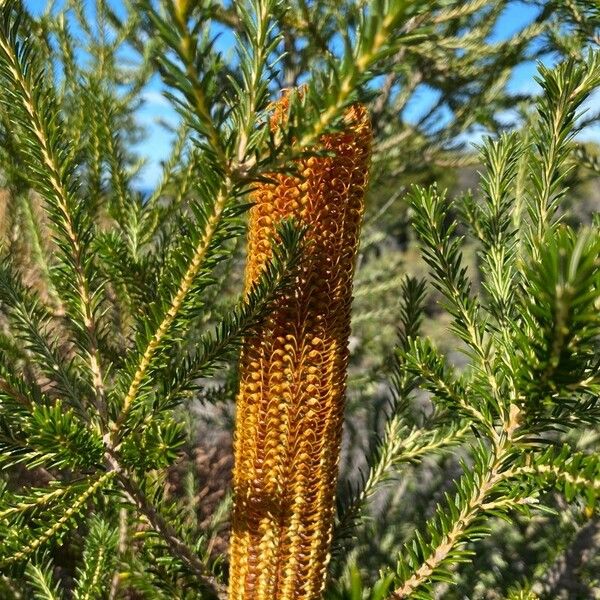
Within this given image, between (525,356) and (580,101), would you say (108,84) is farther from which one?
(525,356)

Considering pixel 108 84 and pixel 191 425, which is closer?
pixel 108 84

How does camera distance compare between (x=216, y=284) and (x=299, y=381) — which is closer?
(x=299, y=381)

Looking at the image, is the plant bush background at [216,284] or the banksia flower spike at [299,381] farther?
the banksia flower spike at [299,381]

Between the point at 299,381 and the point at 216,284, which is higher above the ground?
the point at 216,284

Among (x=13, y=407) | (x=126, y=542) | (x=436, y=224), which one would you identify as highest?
(x=436, y=224)

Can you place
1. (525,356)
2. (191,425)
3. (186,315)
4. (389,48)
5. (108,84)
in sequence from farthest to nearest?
1. (191,425)
2. (108,84)
3. (186,315)
4. (525,356)
5. (389,48)

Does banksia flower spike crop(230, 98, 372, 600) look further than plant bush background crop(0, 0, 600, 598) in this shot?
Yes

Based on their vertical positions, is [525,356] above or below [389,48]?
below

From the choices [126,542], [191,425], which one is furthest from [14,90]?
[191,425]
